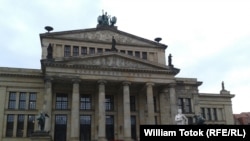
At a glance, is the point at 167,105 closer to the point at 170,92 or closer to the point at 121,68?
the point at 170,92

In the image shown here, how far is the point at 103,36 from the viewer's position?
4950cm

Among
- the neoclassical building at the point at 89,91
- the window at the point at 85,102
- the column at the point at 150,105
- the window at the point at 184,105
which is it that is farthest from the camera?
the window at the point at 184,105

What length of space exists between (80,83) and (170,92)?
1253 centimetres

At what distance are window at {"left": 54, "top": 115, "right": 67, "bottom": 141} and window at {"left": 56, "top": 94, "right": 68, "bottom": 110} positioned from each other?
4.18 ft

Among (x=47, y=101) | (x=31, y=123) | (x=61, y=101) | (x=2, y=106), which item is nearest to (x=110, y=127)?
(x=61, y=101)

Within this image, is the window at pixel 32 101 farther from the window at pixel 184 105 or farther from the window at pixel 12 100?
the window at pixel 184 105

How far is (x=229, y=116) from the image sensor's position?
5762cm

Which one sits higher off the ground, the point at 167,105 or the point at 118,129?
the point at 167,105

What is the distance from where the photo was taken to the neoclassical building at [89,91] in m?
40.9

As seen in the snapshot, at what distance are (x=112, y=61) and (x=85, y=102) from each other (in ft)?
24.1

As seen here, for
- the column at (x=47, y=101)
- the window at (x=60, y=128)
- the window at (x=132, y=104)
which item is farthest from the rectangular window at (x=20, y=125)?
the window at (x=132, y=104)

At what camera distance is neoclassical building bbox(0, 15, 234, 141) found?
40.9m

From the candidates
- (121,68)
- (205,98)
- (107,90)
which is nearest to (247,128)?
(121,68)

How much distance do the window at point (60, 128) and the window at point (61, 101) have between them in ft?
4.18
